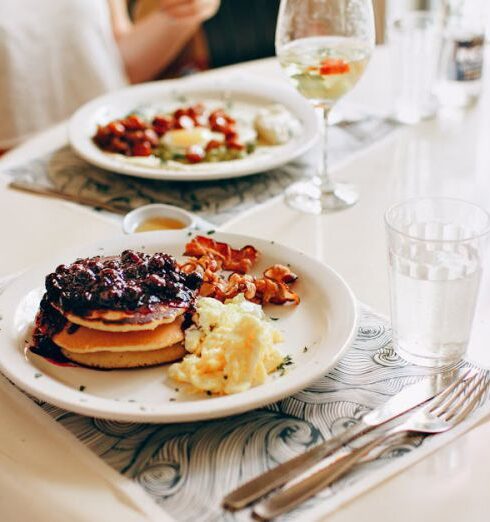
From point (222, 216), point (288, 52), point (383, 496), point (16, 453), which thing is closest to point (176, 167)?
point (222, 216)

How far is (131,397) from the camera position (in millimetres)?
963

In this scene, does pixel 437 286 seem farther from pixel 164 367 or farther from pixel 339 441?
pixel 164 367

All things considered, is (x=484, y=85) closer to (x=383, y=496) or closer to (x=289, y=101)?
(x=289, y=101)

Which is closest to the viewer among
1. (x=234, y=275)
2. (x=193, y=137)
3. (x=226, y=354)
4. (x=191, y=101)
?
(x=226, y=354)

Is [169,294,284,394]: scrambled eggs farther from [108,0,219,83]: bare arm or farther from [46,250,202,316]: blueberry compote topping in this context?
[108,0,219,83]: bare arm

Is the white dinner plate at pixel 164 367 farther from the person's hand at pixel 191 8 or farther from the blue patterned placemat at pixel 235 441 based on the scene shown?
the person's hand at pixel 191 8

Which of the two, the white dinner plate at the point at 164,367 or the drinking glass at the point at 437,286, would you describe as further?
the drinking glass at the point at 437,286

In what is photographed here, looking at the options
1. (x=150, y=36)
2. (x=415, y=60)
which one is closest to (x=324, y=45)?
(x=415, y=60)

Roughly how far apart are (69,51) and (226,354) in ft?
7.66

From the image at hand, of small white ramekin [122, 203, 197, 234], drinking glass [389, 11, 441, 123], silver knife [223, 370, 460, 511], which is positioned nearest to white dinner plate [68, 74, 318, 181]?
small white ramekin [122, 203, 197, 234]

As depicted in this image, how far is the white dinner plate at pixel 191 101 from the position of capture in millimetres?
1641

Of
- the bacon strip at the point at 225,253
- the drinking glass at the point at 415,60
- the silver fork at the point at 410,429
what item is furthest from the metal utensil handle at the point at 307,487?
the drinking glass at the point at 415,60

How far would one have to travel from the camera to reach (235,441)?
0.92 meters

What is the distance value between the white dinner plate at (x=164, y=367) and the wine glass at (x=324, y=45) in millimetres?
395
